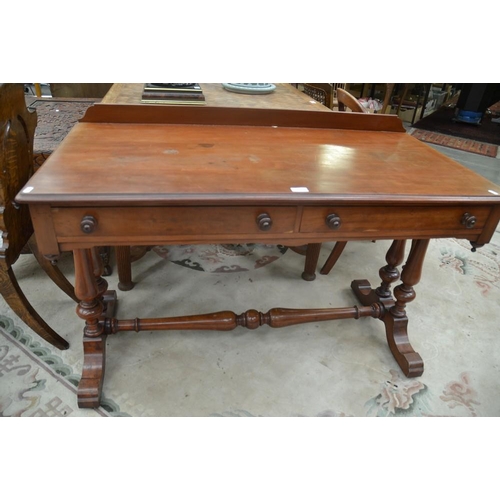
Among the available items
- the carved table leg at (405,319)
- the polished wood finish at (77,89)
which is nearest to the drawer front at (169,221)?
the carved table leg at (405,319)

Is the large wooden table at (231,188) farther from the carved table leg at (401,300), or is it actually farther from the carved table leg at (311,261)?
the carved table leg at (311,261)

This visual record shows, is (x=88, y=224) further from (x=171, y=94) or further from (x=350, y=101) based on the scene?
(x=350, y=101)

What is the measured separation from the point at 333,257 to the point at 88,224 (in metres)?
1.40

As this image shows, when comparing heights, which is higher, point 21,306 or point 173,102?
point 173,102

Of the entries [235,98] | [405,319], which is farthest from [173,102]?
[405,319]

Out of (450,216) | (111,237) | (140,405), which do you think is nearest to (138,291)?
(140,405)

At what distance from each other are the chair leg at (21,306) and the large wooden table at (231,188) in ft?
0.67

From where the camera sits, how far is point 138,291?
75.2 inches

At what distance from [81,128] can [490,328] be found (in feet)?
6.46

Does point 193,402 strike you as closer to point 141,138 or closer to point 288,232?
point 288,232

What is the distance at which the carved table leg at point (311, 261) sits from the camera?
196 cm

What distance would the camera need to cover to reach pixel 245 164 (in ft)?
3.70

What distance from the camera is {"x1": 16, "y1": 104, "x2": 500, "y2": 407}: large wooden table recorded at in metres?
0.95

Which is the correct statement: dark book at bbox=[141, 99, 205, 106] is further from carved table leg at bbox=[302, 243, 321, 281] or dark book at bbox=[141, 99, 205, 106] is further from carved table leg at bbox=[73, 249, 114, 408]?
carved table leg at bbox=[302, 243, 321, 281]
